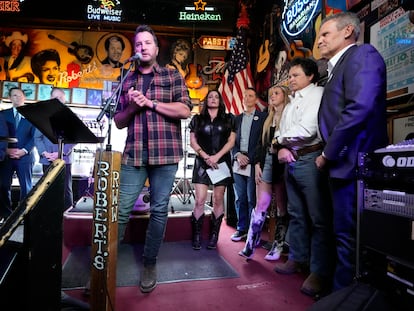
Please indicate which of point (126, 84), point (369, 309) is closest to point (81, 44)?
point (126, 84)

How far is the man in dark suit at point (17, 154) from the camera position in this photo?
12.7ft

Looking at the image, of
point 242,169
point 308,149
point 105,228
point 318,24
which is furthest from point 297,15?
point 105,228

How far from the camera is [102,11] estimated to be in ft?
17.5

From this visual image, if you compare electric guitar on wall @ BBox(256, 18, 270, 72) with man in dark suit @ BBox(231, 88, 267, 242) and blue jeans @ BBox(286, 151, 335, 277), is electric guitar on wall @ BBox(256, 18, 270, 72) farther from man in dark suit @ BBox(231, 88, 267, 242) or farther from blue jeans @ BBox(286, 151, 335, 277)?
blue jeans @ BBox(286, 151, 335, 277)

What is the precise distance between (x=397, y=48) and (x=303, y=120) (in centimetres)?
85

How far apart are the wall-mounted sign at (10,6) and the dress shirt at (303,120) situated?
5835mm

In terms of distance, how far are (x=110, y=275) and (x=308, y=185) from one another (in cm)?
146

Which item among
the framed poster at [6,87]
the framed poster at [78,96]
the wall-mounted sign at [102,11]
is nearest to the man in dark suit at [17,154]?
the wall-mounted sign at [102,11]

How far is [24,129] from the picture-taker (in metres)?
4.18

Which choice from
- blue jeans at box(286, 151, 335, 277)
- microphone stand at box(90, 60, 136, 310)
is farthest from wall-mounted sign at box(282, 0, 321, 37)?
microphone stand at box(90, 60, 136, 310)

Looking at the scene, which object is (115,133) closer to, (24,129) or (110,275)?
(24,129)

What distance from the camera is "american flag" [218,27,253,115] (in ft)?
16.0

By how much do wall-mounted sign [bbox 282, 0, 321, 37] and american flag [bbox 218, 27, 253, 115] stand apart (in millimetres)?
993

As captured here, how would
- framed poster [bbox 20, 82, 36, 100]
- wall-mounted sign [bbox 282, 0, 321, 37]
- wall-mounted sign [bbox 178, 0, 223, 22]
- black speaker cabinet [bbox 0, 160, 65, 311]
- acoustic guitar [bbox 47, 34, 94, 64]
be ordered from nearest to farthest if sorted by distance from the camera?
black speaker cabinet [bbox 0, 160, 65, 311], wall-mounted sign [bbox 282, 0, 321, 37], wall-mounted sign [bbox 178, 0, 223, 22], framed poster [bbox 20, 82, 36, 100], acoustic guitar [bbox 47, 34, 94, 64]
